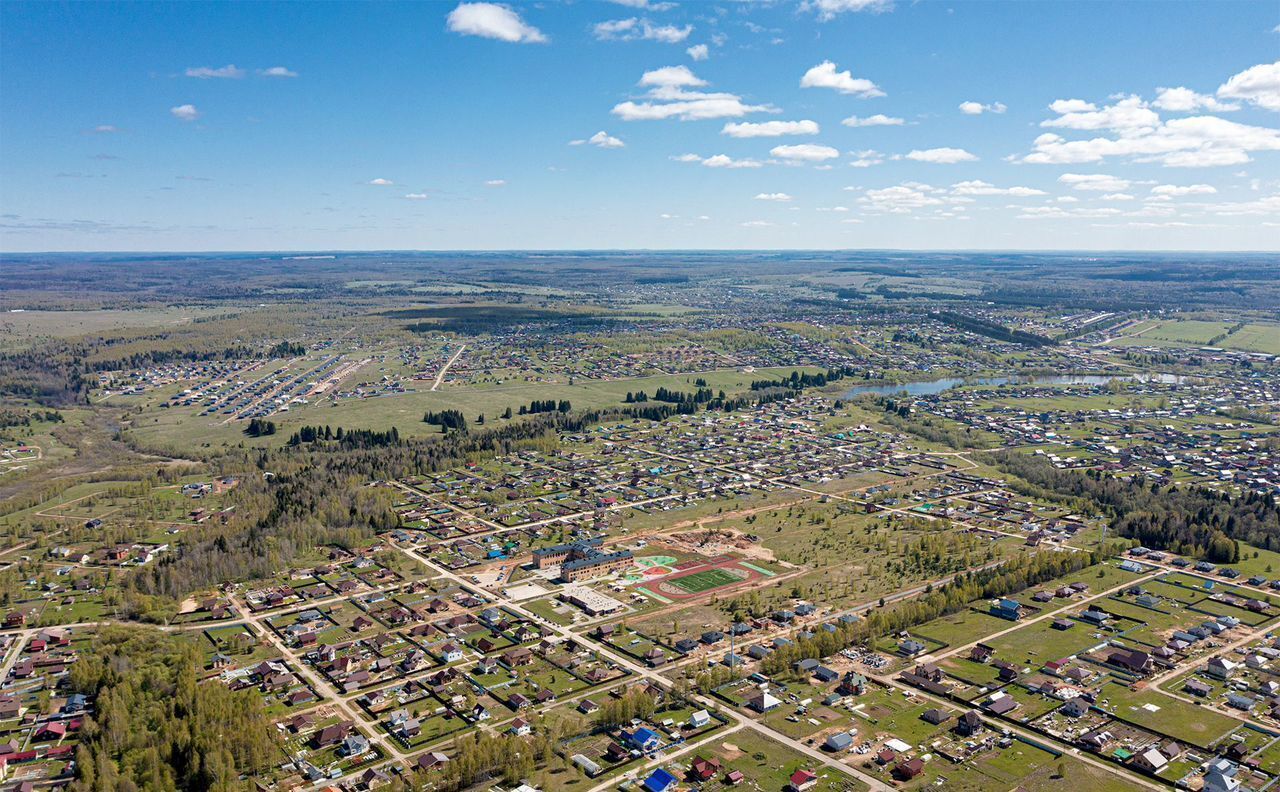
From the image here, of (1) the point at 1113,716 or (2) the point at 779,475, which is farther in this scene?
(2) the point at 779,475

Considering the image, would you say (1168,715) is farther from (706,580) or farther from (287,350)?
(287,350)

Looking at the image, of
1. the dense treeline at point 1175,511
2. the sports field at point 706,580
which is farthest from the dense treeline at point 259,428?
the dense treeline at point 1175,511

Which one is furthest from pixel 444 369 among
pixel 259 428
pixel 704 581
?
pixel 704 581

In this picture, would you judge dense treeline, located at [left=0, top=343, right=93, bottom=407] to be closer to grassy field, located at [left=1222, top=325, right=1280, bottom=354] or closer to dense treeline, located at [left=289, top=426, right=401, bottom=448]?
dense treeline, located at [left=289, top=426, right=401, bottom=448]

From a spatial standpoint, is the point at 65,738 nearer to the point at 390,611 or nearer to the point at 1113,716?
the point at 390,611

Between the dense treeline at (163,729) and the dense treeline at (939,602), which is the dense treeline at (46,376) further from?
the dense treeline at (939,602)

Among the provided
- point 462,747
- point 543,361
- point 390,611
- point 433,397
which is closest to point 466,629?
point 390,611

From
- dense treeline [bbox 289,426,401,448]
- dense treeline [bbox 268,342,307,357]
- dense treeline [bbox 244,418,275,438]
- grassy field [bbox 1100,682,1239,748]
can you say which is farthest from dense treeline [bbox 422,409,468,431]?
grassy field [bbox 1100,682,1239,748]
